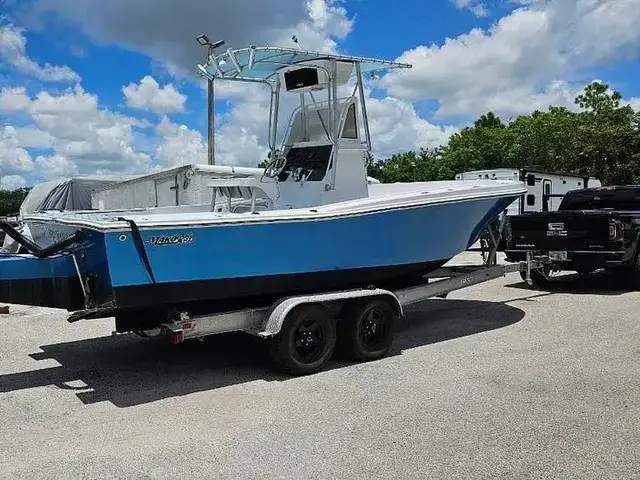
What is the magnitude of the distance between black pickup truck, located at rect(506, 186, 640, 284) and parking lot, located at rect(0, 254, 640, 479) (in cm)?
216

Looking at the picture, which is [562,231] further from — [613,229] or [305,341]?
[305,341]

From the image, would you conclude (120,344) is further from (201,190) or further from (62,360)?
(201,190)

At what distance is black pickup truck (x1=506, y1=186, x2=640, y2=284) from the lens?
10531mm

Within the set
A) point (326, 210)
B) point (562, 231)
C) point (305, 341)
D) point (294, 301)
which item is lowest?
point (305, 341)

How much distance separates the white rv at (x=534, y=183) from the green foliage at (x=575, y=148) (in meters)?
7.34

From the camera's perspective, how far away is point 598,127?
3353 cm

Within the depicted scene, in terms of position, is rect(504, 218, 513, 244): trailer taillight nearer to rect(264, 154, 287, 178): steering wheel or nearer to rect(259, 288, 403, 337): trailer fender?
rect(264, 154, 287, 178): steering wheel

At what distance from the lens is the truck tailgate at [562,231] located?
34.7ft

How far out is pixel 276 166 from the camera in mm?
8273

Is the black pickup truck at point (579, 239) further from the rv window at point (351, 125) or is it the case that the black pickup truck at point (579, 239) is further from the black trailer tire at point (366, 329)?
the black trailer tire at point (366, 329)

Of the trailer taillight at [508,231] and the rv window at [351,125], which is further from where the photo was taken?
the trailer taillight at [508,231]

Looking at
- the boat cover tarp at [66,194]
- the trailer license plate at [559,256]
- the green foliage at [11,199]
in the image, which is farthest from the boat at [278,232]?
the green foliage at [11,199]

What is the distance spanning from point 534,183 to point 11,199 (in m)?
27.2

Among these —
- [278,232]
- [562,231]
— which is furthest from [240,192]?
[562,231]
